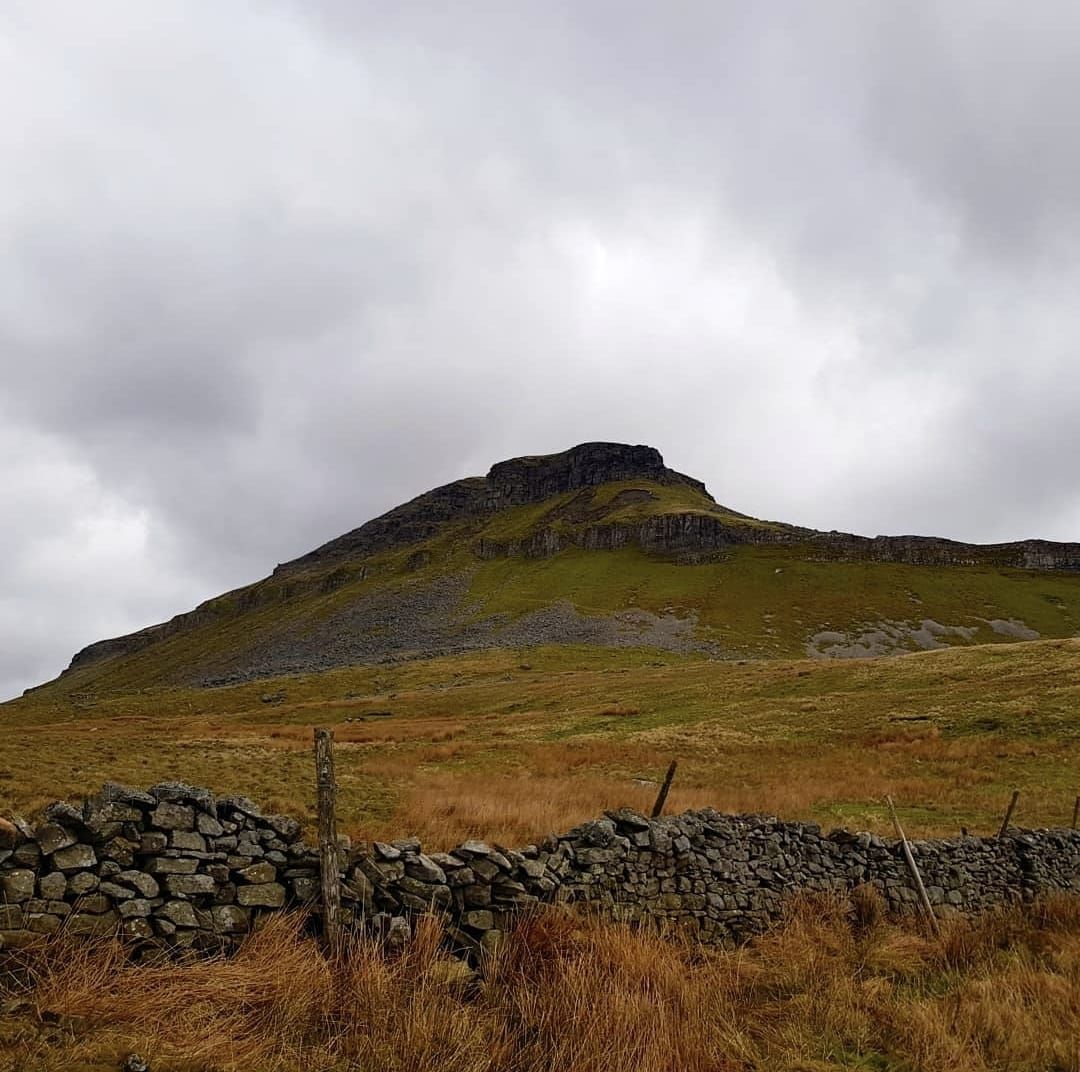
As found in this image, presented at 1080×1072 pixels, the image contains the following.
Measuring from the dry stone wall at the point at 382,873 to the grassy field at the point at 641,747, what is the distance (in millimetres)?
2522

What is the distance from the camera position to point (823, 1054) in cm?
697

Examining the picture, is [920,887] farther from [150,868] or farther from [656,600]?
[656,600]

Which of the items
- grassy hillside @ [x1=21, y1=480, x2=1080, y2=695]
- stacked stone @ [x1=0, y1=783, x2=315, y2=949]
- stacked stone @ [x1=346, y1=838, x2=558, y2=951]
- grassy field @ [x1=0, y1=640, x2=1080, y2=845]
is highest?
grassy hillside @ [x1=21, y1=480, x2=1080, y2=695]

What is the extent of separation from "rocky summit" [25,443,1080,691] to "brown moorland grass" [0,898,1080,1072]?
91769mm

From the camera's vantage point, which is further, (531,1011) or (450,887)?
(450,887)

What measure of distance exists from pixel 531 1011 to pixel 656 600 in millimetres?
126103

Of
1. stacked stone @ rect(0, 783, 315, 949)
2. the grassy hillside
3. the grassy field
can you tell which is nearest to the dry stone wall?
stacked stone @ rect(0, 783, 315, 949)

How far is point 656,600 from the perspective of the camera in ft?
430

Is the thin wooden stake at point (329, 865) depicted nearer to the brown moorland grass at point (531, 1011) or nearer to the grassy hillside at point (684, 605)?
the brown moorland grass at point (531, 1011)

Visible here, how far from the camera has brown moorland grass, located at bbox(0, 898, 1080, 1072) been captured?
5.96 meters

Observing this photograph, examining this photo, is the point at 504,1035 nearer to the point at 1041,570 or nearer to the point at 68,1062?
the point at 68,1062

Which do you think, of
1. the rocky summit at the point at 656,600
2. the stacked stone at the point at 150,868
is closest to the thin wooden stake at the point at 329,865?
the stacked stone at the point at 150,868

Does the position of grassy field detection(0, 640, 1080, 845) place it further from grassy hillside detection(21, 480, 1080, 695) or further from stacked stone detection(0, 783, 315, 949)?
grassy hillside detection(21, 480, 1080, 695)

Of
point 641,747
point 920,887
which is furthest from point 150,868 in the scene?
point 641,747
